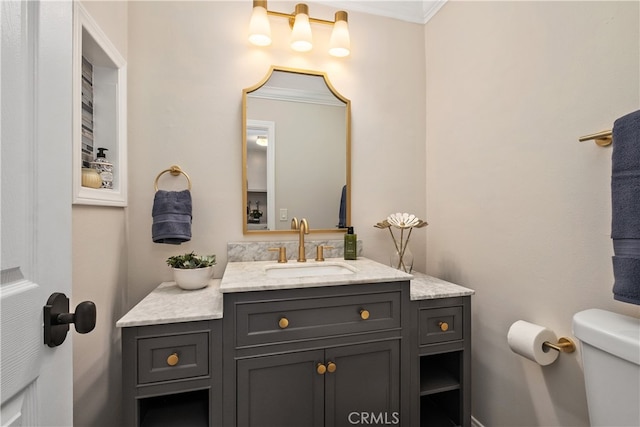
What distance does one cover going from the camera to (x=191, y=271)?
133 centimetres

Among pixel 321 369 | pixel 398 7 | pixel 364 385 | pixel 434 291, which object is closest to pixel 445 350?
pixel 434 291

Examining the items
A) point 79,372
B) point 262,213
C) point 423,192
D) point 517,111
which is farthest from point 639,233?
point 79,372

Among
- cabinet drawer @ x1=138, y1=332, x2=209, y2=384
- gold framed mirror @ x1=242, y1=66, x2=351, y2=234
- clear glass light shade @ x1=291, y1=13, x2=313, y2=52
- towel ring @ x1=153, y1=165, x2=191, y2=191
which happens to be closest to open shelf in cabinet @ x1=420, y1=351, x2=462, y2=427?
gold framed mirror @ x1=242, y1=66, x2=351, y2=234

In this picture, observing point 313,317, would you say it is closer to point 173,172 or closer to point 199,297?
point 199,297

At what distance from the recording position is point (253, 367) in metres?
1.10

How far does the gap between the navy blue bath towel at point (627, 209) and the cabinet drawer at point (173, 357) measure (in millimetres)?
1228

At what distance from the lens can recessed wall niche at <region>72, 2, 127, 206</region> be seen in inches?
46.1

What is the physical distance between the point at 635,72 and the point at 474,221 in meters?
0.78

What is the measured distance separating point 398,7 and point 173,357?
2123 mm

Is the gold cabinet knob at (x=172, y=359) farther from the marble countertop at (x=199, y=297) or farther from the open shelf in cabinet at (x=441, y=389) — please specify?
the open shelf in cabinet at (x=441, y=389)

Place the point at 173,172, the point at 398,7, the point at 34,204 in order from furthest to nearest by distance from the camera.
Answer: the point at 398,7
the point at 173,172
the point at 34,204

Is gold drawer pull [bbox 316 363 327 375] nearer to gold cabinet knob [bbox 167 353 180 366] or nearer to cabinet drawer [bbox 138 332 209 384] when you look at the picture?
cabinet drawer [bbox 138 332 209 384]

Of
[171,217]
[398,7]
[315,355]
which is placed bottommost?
[315,355]

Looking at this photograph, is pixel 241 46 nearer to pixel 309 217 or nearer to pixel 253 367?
pixel 309 217
